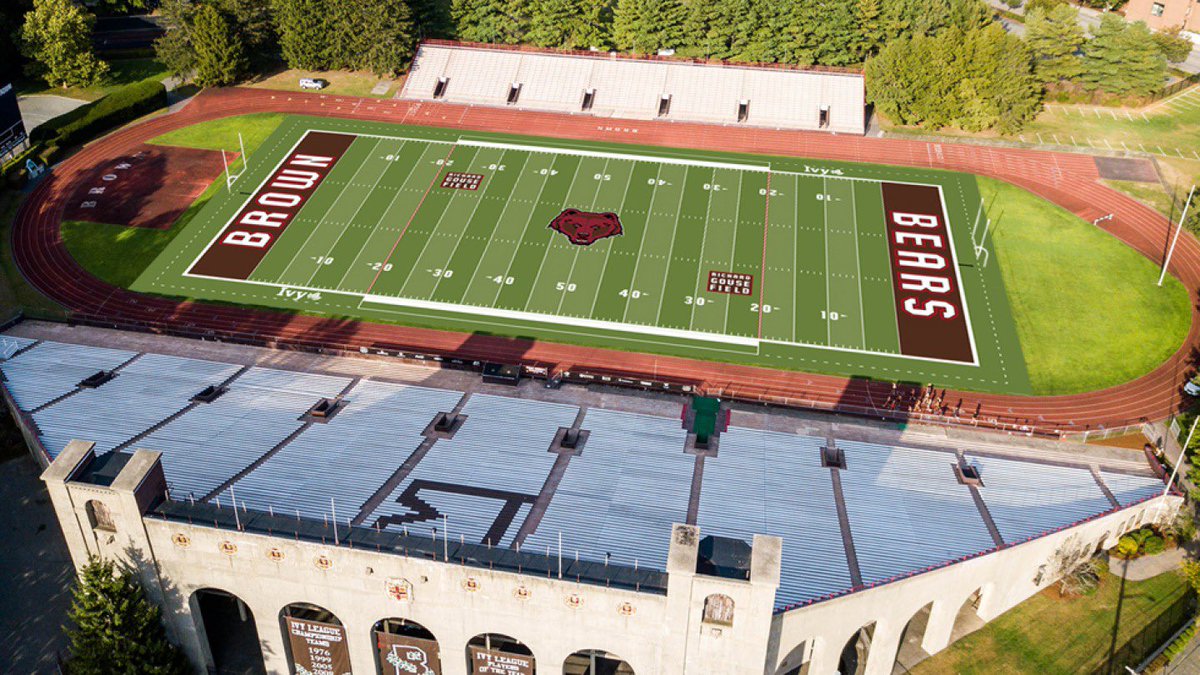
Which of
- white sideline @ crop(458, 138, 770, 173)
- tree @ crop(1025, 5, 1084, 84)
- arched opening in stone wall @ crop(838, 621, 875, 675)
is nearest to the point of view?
arched opening in stone wall @ crop(838, 621, 875, 675)

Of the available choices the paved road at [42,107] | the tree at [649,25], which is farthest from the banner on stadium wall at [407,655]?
the tree at [649,25]

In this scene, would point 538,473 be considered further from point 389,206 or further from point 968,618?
point 389,206

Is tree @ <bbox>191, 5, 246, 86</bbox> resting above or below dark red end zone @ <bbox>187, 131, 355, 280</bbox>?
above

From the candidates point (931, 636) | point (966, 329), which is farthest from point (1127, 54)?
point (931, 636)

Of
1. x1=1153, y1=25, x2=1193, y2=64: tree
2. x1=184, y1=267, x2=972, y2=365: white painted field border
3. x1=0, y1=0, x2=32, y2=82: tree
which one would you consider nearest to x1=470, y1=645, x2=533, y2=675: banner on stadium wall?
x1=184, y1=267, x2=972, y2=365: white painted field border

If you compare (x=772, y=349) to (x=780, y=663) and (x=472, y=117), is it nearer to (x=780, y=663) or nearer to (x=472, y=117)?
(x=780, y=663)

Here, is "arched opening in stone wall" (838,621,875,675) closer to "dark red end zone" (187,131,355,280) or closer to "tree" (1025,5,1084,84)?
"dark red end zone" (187,131,355,280)

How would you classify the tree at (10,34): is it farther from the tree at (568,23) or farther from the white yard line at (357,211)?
the tree at (568,23)
